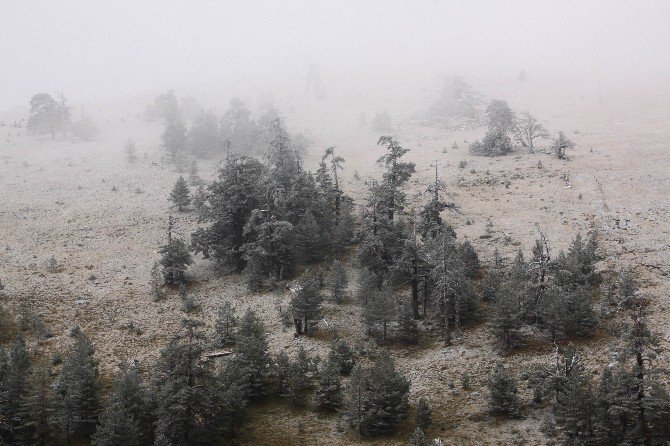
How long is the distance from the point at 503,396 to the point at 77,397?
2174cm

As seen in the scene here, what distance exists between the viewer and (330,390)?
90.3 ft

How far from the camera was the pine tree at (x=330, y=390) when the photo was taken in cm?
2753

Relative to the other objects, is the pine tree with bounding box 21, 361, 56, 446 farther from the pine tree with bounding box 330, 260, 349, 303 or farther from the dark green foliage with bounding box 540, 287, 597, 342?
the dark green foliage with bounding box 540, 287, 597, 342

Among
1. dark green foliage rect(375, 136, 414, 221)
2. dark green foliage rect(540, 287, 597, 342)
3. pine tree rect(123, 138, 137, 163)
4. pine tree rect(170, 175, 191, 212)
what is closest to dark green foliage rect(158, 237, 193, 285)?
pine tree rect(170, 175, 191, 212)

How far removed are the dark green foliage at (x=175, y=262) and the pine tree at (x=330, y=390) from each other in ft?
65.6

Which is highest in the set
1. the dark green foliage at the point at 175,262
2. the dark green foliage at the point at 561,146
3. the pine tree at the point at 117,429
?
the dark green foliage at the point at 561,146

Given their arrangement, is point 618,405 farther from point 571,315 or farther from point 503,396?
point 571,315

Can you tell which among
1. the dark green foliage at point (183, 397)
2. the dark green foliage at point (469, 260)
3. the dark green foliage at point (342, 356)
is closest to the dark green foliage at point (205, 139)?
the dark green foliage at point (469, 260)

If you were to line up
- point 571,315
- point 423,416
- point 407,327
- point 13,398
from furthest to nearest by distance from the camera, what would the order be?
point 407,327, point 571,315, point 423,416, point 13,398

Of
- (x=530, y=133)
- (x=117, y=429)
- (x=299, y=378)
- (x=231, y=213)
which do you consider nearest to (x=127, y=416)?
(x=117, y=429)

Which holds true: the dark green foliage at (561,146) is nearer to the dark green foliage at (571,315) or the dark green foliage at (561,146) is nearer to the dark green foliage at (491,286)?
the dark green foliage at (491,286)

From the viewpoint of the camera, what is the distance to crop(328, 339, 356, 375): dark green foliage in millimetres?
31000

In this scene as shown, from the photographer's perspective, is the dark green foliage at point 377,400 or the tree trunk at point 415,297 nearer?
the dark green foliage at point 377,400

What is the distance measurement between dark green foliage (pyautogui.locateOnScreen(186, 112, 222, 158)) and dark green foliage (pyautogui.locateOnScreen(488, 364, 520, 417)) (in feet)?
210
